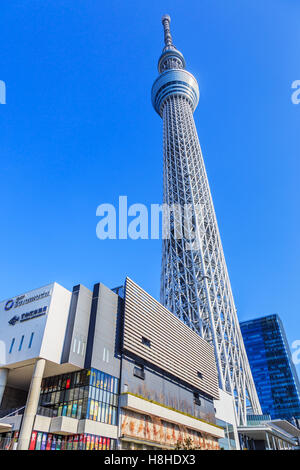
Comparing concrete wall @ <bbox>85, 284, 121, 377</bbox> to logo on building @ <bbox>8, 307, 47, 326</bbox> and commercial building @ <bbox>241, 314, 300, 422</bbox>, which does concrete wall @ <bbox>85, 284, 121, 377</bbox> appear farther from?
commercial building @ <bbox>241, 314, 300, 422</bbox>

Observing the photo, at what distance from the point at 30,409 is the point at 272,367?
147046 millimetres

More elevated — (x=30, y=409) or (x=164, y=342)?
(x=164, y=342)

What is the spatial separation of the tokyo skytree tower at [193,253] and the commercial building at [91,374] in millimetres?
23312

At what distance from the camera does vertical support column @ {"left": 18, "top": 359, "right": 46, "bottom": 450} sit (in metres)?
24.1

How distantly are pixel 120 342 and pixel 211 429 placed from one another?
784 inches

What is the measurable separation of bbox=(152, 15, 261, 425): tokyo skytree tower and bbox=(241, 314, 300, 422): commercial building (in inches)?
3426

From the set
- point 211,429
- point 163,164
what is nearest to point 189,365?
point 211,429

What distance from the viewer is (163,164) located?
322ft

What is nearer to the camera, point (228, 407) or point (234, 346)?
point (228, 407)

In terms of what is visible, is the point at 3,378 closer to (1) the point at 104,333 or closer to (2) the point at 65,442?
(2) the point at 65,442

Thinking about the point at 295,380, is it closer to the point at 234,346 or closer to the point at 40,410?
the point at 234,346

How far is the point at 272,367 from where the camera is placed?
14925 cm

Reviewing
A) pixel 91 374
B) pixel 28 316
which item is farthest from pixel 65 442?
pixel 28 316

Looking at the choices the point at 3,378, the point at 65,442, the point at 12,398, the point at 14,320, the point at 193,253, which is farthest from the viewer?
the point at 193,253
